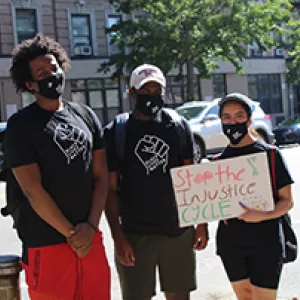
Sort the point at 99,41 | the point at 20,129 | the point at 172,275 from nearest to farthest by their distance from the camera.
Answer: the point at 20,129, the point at 172,275, the point at 99,41

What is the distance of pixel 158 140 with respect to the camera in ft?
10.7

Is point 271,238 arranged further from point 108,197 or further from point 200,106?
point 200,106

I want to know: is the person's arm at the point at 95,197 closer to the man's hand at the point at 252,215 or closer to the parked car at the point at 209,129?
the man's hand at the point at 252,215

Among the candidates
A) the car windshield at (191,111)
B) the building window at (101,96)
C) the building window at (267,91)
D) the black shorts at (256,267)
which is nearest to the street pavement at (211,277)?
the black shorts at (256,267)

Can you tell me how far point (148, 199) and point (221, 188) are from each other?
465mm

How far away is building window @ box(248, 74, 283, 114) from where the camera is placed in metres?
31.9

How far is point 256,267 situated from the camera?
124 inches

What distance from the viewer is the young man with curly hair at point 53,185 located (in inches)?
107

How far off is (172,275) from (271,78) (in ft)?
102

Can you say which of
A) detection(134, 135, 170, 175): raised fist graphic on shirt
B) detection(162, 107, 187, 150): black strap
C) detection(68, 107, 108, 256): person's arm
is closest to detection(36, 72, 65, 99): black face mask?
detection(68, 107, 108, 256): person's arm

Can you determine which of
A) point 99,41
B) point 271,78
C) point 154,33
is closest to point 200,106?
point 154,33

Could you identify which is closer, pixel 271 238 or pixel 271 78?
pixel 271 238

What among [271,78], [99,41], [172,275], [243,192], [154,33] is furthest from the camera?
[271,78]

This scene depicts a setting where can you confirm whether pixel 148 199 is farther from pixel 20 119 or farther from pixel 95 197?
pixel 20 119
